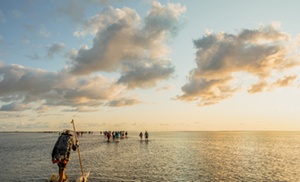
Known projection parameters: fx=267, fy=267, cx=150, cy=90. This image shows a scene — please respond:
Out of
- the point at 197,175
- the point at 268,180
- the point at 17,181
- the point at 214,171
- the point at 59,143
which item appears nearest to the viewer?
the point at 59,143

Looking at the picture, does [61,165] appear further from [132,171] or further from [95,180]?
[132,171]

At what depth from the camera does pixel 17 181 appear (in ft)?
67.4

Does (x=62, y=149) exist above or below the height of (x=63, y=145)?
below

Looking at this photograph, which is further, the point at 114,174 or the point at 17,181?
the point at 114,174

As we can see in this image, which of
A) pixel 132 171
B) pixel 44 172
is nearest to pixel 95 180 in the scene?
pixel 132 171

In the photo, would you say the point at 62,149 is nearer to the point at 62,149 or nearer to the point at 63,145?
the point at 62,149

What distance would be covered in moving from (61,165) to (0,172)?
12.8 metres

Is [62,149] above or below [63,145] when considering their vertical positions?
below

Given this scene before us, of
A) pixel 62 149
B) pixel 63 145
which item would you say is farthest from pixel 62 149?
pixel 63 145

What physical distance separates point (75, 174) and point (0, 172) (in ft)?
25.2

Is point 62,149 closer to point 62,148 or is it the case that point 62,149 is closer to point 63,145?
point 62,148

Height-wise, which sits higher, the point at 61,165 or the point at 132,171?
the point at 61,165

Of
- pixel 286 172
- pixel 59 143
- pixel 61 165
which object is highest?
pixel 59 143

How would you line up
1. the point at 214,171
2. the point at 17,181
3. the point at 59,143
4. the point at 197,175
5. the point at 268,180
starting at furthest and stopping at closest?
the point at 214,171
the point at 197,175
the point at 268,180
the point at 17,181
the point at 59,143
